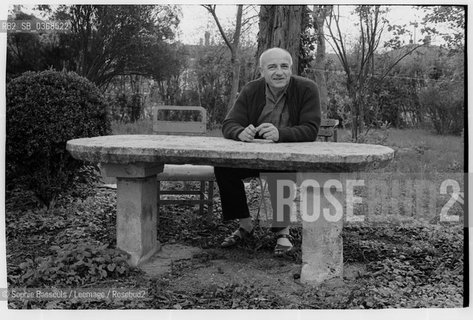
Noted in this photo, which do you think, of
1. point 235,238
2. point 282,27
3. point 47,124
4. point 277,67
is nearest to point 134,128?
point 47,124

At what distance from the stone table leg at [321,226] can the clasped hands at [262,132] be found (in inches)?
20.0

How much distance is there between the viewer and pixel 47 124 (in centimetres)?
460

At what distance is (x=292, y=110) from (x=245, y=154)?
3.21ft

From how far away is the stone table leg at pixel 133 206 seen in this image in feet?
11.7

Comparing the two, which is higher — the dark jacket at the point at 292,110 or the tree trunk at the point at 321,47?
the tree trunk at the point at 321,47

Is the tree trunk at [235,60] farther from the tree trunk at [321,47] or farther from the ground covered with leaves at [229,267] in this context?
the ground covered with leaves at [229,267]

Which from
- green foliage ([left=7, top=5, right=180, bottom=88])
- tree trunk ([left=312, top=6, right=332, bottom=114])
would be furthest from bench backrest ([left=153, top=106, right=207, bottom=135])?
tree trunk ([left=312, top=6, right=332, bottom=114])

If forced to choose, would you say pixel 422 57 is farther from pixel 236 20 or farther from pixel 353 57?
pixel 236 20

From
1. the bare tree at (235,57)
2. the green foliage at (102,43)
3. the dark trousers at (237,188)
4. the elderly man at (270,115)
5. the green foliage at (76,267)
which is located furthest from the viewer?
the bare tree at (235,57)

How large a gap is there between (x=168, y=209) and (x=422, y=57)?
402 cm

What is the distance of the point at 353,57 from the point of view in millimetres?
7625

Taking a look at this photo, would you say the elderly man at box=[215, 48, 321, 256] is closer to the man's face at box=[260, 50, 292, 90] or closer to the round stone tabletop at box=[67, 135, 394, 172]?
the man's face at box=[260, 50, 292, 90]

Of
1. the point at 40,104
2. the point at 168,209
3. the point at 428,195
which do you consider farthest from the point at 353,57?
the point at 40,104

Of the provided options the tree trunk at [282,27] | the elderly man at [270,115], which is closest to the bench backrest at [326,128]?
the tree trunk at [282,27]
